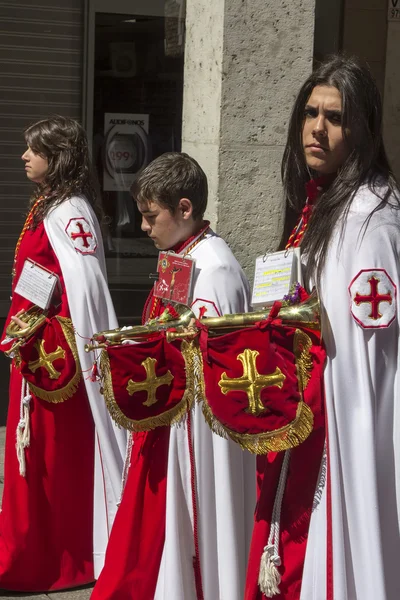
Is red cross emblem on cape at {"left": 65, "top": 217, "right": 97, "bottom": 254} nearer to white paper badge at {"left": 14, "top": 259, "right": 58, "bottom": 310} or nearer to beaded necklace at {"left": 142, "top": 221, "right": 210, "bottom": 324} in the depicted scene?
white paper badge at {"left": 14, "top": 259, "right": 58, "bottom": 310}

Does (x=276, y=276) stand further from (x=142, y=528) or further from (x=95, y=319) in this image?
(x=95, y=319)

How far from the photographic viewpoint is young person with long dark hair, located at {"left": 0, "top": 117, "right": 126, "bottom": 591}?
15.2 feet

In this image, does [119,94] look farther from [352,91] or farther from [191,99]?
[352,91]

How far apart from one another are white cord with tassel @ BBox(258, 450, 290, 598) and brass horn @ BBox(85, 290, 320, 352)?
0.39 meters

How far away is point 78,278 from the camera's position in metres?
4.61

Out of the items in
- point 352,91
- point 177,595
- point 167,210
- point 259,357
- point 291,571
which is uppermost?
point 352,91

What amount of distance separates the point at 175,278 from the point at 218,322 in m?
0.61

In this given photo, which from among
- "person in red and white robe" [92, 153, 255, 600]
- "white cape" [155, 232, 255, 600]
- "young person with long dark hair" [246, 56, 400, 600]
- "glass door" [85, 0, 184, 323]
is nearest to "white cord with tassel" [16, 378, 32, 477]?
"person in red and white robe" [92, 153, 255, 600]

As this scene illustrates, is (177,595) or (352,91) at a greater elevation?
(352,91)

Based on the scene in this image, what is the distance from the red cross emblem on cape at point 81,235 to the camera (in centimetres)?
465

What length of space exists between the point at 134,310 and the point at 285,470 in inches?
251

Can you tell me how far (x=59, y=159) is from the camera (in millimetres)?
4754

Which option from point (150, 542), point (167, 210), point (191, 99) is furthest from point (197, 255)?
point (191, 99)

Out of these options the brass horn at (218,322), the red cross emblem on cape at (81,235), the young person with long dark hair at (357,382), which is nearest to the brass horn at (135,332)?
the brass horn at (218,322)
